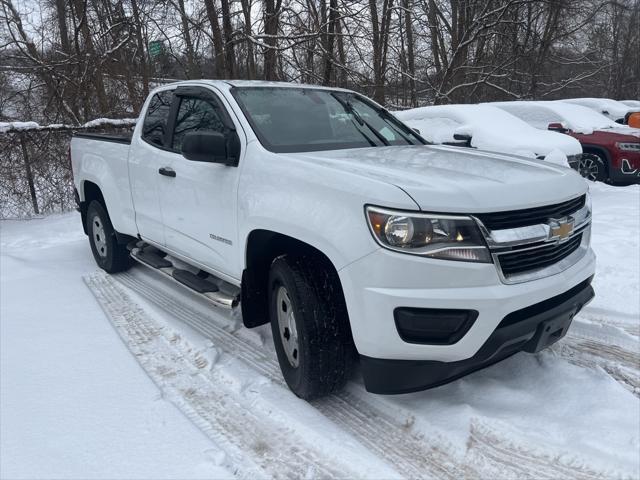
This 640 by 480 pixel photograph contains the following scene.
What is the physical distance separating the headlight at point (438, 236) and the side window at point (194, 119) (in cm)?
178

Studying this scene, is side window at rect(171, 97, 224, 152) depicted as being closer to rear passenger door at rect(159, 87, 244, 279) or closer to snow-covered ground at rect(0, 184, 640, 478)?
rear passenger door at rect(159, 87, 244, 279)

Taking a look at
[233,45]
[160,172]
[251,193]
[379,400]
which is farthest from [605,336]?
[233,45]

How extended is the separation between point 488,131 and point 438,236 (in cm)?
680

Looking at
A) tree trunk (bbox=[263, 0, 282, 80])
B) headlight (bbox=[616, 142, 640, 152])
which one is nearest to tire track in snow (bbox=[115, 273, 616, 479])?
headlight (bbox=[616, 142, 640, 152])

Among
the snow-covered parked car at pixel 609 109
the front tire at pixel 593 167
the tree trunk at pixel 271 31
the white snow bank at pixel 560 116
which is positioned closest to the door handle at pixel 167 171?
the front tire at pixel 593 167

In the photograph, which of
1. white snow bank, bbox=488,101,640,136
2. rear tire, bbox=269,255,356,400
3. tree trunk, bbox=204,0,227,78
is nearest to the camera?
rear tire, bbox=269,255,356,400

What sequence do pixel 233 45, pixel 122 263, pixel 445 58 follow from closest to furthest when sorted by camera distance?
1. pixel 122 263
2. pixel 233 45
3. pixel 445 58

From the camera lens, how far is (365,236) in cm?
233

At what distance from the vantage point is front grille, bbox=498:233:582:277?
2354 mm

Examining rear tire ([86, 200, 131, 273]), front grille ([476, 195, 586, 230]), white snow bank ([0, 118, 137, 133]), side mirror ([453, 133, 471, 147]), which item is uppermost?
white snow bank ([0, 118, 137, 133])

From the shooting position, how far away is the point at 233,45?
495 inches

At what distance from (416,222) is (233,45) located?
37.8ft

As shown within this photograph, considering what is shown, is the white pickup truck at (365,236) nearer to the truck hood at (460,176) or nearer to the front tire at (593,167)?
the truck hood at (460,176)

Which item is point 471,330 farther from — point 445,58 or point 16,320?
point 445,58
